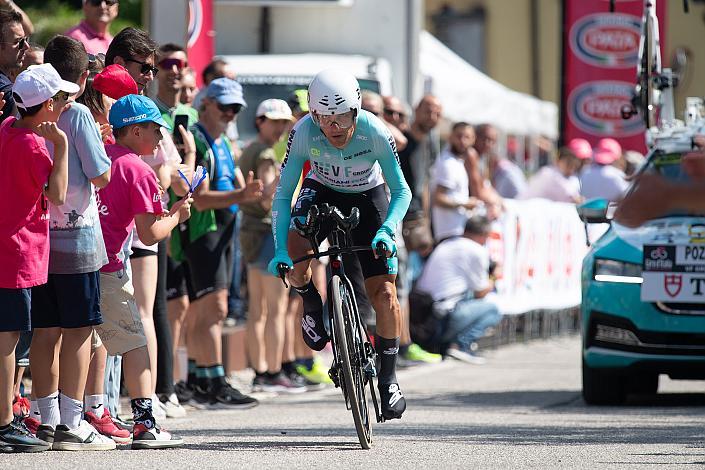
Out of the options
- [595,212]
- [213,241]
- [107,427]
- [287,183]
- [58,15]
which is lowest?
[107,427]

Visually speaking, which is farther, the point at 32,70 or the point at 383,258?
the point at 383,258

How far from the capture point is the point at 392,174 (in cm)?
888

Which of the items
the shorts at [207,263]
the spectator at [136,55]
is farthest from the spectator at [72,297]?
the shorts at [207,263]

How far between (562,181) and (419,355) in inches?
235

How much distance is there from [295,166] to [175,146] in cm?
155

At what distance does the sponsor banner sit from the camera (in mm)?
17625

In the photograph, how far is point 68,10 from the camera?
36969 millimetres

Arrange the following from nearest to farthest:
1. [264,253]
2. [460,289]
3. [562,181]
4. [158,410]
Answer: [158,410] → [264,253] → [460,289] → [562,181]

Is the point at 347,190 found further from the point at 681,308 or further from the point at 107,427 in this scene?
the point at 681,308

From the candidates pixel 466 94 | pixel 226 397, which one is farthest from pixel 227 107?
pixel 466 94

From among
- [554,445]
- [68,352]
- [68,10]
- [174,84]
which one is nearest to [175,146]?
[174,84]

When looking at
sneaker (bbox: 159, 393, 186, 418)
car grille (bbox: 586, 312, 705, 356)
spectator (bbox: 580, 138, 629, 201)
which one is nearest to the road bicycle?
sneaker (bbox: 159, 393, 186, 418)

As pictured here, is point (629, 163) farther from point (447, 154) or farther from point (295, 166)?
point (295, 166)

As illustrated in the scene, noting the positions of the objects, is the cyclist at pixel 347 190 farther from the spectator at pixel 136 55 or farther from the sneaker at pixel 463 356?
the sneaker at pixel 463 356
